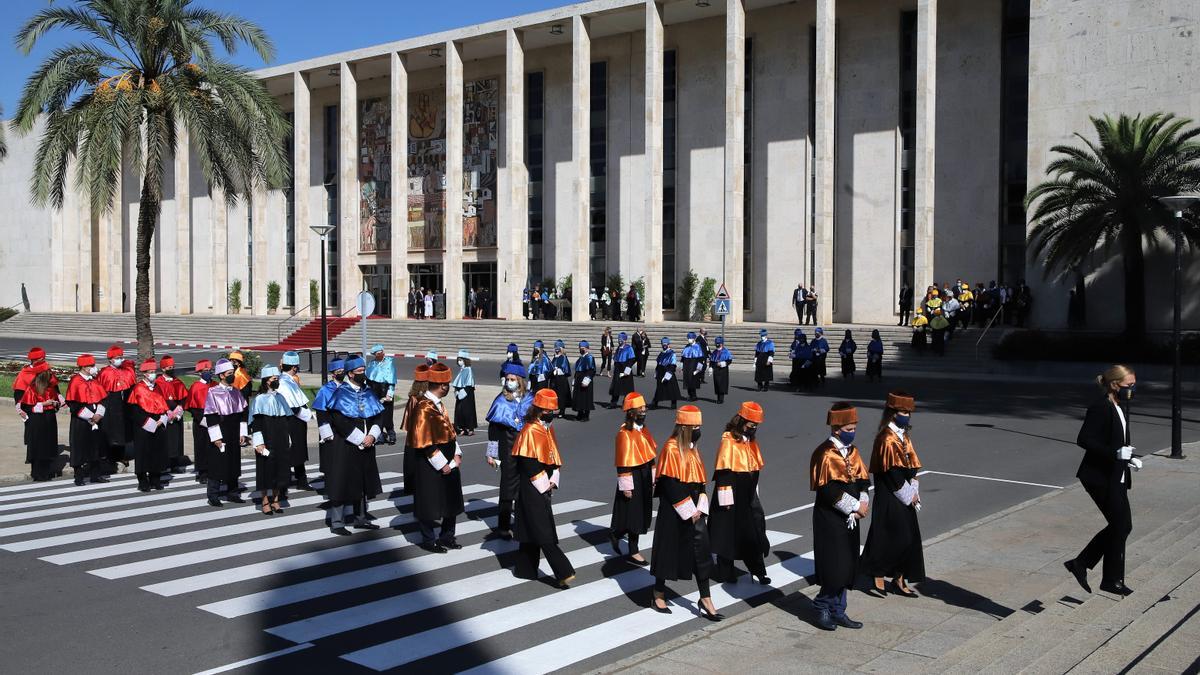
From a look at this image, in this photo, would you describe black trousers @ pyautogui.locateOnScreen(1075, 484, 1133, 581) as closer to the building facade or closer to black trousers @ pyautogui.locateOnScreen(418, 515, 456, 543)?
black trousers @ pyautogui.locateOnScreen(418, 515, 456, 543)

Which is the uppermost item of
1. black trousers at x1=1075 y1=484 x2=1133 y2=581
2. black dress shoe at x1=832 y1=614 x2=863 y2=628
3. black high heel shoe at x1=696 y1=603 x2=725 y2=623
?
black trousers at x1=1075 y1=484 x2=1133 y2=581

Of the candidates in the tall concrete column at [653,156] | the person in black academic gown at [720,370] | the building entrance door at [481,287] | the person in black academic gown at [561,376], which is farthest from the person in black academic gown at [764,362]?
the building entrance door at [481,287]

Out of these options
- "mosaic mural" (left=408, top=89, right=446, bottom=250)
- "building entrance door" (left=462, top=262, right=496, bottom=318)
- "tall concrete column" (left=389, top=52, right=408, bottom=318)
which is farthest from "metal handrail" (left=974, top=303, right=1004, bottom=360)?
"mosaic mural" (left=408, top=89, right=446, bottom=250)

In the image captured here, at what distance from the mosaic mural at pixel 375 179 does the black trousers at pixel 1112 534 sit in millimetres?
50134

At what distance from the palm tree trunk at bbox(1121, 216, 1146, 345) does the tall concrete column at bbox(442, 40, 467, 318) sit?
95.7 feet

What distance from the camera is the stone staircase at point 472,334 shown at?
33719 millimetres

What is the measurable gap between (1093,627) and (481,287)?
47451 millimetres

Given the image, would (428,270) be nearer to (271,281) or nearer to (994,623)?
(271,281)

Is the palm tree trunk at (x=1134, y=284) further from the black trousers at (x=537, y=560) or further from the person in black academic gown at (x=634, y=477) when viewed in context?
the black trousers at (x=537, y=560)

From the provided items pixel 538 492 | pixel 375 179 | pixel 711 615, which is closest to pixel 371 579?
pixel 538 492

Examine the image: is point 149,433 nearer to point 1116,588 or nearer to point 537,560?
point 537,560

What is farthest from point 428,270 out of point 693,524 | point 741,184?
point 693,524

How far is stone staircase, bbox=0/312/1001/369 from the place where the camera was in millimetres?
33719

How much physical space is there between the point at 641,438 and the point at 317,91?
177 ft
